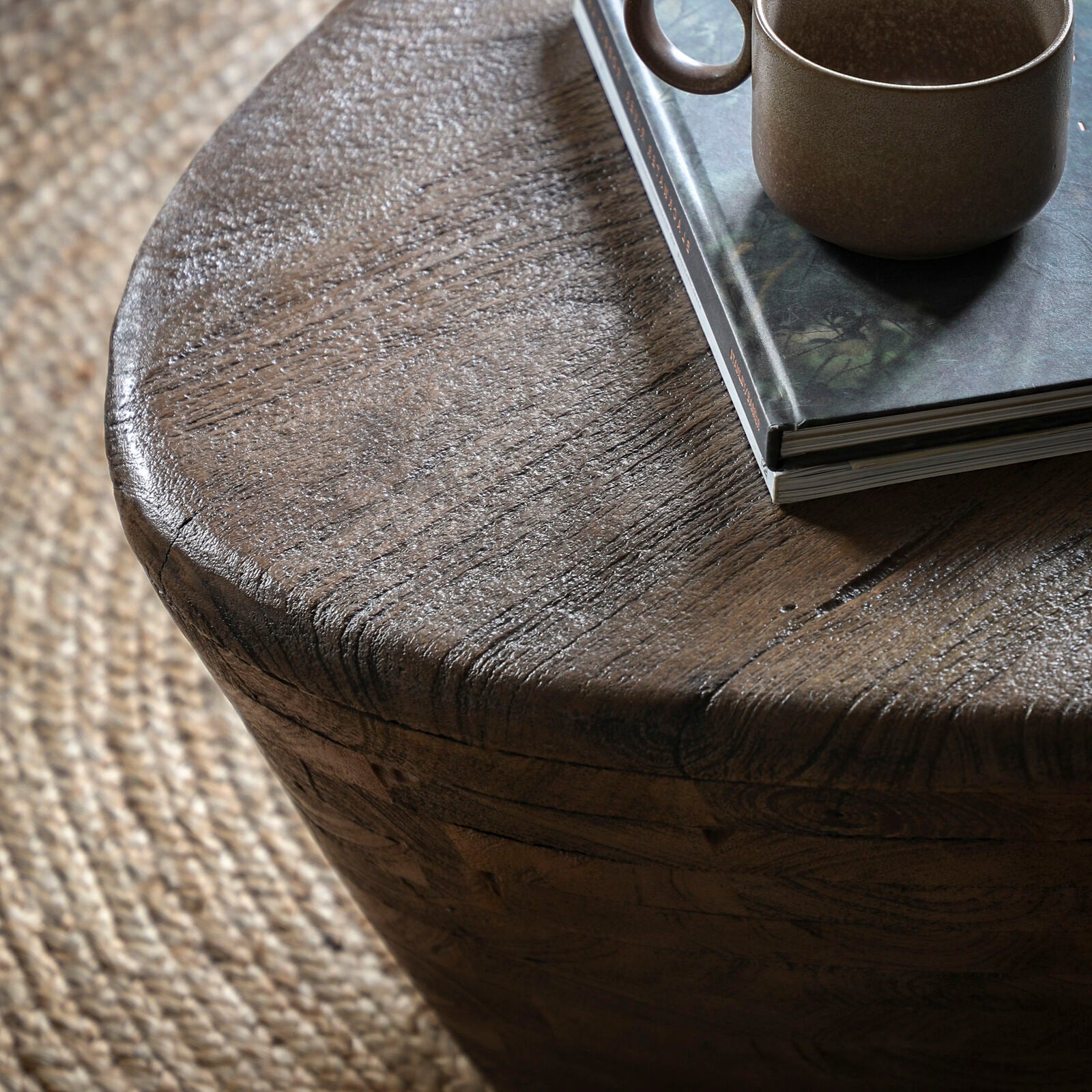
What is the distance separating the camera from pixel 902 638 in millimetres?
457

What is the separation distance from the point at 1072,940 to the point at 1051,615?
149 mm

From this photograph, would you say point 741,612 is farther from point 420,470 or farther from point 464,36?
point 464,36

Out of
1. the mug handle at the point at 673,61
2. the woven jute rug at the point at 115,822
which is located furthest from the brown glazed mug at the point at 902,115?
the woven jute rug at the point at 115,822

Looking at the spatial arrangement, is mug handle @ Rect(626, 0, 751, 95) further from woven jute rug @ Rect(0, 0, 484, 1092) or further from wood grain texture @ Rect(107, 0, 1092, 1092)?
woven jute rug @ Rect(0, 0, 484, 1092)

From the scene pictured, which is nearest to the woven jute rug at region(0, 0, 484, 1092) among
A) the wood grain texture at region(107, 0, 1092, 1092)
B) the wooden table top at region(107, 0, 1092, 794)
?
the wood grain texture at region(107, 0, 1092, 1092)

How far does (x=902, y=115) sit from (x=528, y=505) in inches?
7.8

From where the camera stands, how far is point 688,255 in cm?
57

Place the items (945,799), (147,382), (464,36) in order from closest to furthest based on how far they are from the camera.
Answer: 1. (945,799)
2. (147,382)
3. (464,36)

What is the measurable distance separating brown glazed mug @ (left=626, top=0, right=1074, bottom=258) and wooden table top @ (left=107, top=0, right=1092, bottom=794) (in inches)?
3.4

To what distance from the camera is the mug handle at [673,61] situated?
0.54m

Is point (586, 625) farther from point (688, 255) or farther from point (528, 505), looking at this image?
point (688, 255)

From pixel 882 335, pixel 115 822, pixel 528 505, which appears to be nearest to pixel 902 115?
pixel 882 335

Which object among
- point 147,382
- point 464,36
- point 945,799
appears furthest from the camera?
point 464,36

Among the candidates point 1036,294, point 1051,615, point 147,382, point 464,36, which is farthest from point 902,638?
point 464,36
